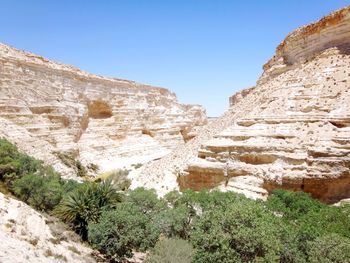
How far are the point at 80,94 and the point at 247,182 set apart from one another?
2376 centimetres

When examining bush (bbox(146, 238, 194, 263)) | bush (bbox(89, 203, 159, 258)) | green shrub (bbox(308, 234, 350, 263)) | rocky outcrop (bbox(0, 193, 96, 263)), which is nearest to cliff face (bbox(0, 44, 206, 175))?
rocky outcrop (bbox(0, 193, 96, 263))

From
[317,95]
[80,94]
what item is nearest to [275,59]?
[317,95]

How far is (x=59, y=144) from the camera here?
32969 millimetres

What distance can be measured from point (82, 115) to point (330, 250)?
30.3 metres

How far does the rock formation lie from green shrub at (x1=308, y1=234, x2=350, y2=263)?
6.60 m

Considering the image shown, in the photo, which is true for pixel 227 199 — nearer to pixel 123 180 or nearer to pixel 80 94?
pixel 123 180

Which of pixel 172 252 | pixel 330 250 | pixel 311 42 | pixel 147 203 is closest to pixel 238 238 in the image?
pixel 172 252

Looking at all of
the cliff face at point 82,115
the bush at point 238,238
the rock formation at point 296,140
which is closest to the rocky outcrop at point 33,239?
the bush at point 238,238

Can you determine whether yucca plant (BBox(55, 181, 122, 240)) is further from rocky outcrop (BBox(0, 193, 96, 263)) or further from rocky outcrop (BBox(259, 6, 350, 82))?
rocky outcrop (BBox(259, 6, 350, 82))

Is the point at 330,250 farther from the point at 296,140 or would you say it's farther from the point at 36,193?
the point at 36,193

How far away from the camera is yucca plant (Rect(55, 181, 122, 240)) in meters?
15.4

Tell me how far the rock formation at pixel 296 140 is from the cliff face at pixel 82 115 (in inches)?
439

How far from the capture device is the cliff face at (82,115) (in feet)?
99.2

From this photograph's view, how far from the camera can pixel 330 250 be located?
1038cm
